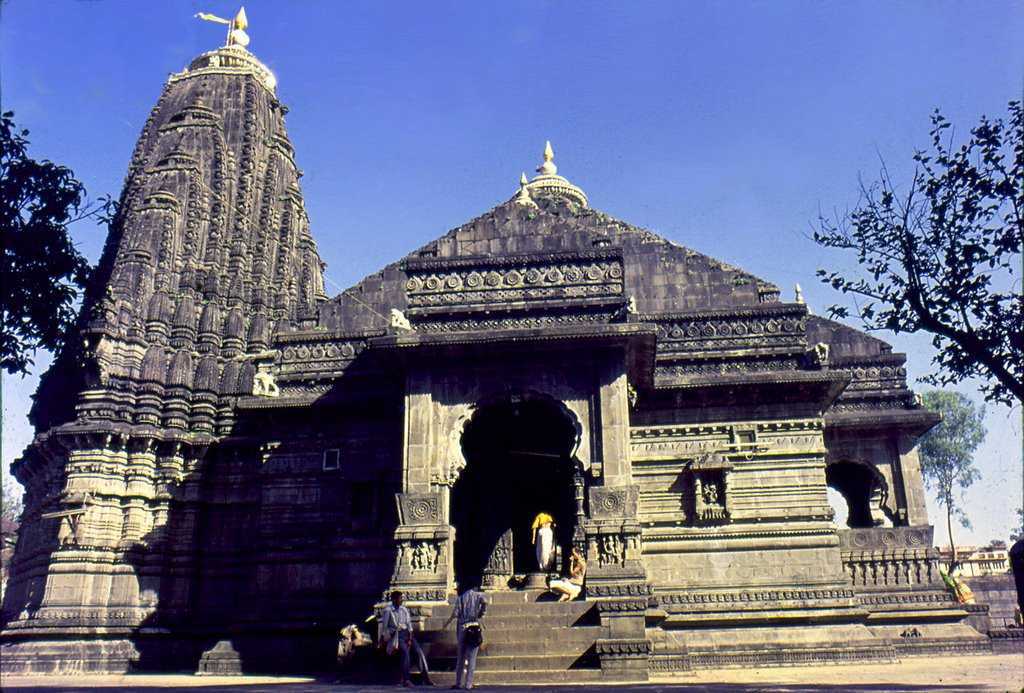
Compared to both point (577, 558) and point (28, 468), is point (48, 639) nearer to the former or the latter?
point (28, 468)

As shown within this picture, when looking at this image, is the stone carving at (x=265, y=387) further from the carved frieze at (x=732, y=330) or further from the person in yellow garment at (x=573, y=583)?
the carved frieze at (x=732, y=330)

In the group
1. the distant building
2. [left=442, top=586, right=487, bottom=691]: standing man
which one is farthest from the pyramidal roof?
the distant building

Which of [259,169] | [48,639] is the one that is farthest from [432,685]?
[259,169]

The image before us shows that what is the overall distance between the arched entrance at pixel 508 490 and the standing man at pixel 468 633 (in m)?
7.33

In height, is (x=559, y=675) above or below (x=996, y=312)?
below

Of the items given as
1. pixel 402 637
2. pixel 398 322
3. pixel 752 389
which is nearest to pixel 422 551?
pixel 402 637

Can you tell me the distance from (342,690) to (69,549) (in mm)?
13711

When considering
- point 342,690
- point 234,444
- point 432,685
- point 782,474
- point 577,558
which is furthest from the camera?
point 234,444

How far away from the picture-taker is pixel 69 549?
2278 centimetres

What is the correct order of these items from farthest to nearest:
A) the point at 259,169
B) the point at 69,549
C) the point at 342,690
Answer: the point at 259,169
the point at 69,549
the point at 342,690

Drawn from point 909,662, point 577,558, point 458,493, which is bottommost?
point 909,662

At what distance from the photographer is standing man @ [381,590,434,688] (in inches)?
550

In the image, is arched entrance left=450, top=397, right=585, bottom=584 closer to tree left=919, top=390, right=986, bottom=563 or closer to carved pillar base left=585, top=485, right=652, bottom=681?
carved pillar base left=585, top=485, right=652, bottom=681

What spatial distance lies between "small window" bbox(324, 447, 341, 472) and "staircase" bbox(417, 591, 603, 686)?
22.4ft
